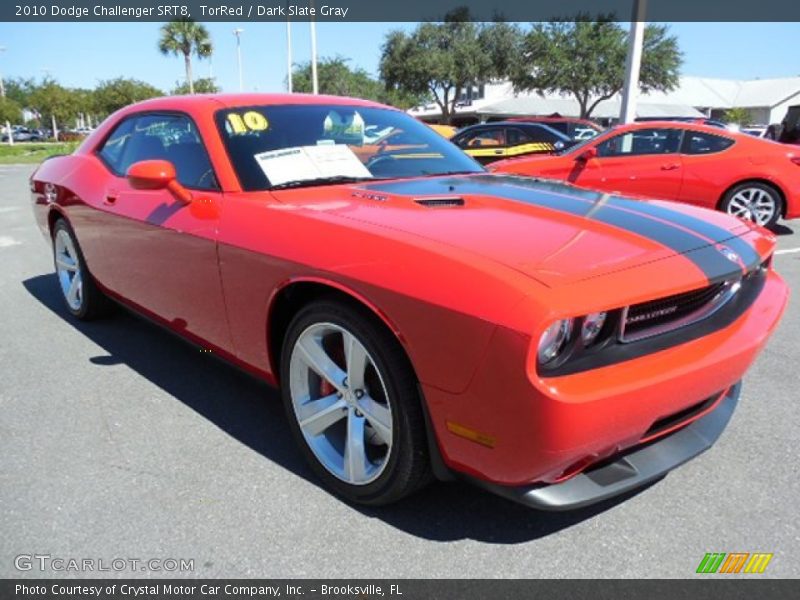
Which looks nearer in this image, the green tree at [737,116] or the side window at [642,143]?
the side window at [642,143]

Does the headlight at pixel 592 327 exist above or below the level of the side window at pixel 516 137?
below

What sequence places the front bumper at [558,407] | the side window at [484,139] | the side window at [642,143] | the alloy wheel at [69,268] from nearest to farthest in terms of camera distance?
the front bumper at [558,407] < the alloy wheel at [69,268] < the side window at [642,143] < the side window at [484,139]

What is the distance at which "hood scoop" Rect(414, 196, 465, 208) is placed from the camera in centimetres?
246

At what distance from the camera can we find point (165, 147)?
3365 millimetres

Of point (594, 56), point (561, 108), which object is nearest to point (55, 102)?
point (561, 108)

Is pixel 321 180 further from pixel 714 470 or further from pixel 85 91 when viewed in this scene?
pixel 85 91

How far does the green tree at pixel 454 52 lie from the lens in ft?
121

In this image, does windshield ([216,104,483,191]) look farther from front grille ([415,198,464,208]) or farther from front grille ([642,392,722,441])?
front grille ([642,392,722,441])

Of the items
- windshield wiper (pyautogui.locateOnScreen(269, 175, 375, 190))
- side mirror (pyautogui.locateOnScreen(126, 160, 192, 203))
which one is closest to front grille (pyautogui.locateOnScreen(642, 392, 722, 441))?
windshield wiper (pyautogui.locateOnScreen(269, 175, 375, 190))

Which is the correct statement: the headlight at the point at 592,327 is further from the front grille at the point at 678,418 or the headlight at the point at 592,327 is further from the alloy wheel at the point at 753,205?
the alloy wheel at the point at 753,205

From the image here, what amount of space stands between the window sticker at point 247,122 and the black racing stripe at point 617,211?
24.6 inches

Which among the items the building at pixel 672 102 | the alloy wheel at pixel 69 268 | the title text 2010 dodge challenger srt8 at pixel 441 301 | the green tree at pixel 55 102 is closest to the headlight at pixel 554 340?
the title text 2010 dodge challenger srt8 at pixel 441 301

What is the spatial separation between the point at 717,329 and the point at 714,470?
2.45 ft
